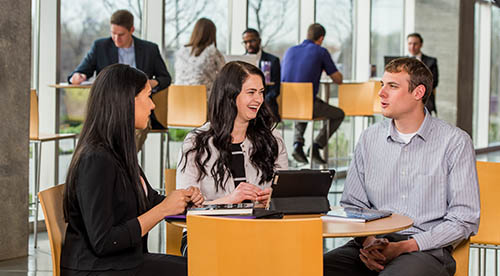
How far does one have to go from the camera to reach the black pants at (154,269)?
97.8 inches

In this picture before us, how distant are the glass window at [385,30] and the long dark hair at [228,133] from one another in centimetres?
694

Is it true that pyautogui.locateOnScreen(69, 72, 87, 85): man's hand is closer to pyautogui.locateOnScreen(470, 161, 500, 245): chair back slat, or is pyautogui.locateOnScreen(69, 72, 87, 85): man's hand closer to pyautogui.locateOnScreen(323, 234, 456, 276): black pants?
pyautogui.locateOnScreen(323, 234, 456, 276): black pants

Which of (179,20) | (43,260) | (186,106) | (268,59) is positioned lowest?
(43,260)

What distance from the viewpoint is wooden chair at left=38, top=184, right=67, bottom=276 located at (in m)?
2.47

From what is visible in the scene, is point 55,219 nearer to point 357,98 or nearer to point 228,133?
point 228,133

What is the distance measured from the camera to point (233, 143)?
11.1ft

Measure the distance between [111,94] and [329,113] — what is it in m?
5.41

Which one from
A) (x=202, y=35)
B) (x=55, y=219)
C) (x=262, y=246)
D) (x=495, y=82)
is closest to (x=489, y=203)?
(x=262, y=246)

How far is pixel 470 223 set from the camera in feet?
9.47

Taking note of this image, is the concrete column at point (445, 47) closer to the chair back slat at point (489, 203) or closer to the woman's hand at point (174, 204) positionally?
the chair back slat at point (489, 203)

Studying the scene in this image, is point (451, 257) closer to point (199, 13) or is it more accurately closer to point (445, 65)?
point (199, 13)

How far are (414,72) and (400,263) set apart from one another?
0.85m

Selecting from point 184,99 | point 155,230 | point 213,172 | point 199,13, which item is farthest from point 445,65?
point 213,172

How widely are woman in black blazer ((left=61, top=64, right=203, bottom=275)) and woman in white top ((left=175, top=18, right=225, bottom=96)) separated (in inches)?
146
